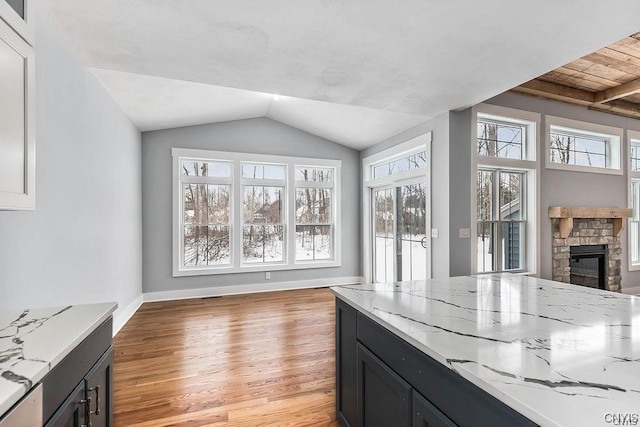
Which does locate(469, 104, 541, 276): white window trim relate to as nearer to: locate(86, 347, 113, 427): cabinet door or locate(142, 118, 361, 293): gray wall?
locate(142, 118, 361, 293): gray wall

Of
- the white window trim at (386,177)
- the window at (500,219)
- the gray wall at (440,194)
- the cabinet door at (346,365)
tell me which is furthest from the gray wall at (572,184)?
the cabinet door at (346,365)

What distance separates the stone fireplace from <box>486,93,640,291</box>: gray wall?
17 cm

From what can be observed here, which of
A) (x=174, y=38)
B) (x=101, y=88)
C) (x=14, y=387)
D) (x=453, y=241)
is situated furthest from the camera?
(x=453, y=241)

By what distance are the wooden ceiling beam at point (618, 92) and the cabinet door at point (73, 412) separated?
248 inches

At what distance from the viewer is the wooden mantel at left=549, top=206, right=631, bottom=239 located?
14.3 ft

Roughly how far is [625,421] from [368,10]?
2215 mm

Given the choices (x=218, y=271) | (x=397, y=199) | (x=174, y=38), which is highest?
(x=174, y=38)

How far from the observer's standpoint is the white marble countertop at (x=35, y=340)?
87 cm

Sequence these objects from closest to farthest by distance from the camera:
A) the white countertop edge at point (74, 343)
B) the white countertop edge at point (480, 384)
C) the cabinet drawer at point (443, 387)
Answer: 1. the white countertop edge at point (480, 384)
2. the cabinet drawer at point (443, 387)
3. the white countertop edge at point (74, 343)

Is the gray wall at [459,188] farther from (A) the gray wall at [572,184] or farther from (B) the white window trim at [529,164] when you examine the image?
(A) the gray wall at [572,184]

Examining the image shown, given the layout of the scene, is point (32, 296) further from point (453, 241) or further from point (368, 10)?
point (453, 241)

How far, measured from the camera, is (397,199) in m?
5.07

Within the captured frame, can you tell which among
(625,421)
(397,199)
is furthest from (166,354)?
(397,199)

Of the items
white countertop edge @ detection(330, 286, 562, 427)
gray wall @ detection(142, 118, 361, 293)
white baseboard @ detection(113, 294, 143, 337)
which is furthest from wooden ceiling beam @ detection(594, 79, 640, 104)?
white baseboard @ detection(113, 294, 143, 337)
